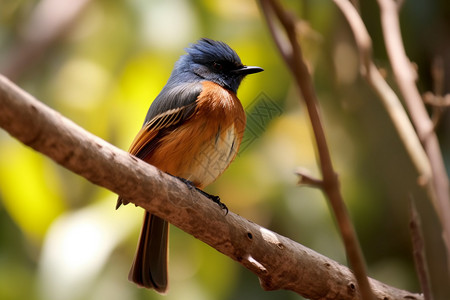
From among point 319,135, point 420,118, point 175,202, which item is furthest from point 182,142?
point 319,135

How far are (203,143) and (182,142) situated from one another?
12 cm

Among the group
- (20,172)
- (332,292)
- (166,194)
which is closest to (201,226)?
(166,194)

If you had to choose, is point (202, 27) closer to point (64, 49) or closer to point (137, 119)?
point (137, 119)

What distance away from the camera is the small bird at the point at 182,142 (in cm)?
360

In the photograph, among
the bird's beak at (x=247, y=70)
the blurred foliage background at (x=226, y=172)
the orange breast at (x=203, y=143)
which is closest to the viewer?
the orange breast at (x=203, y=143)

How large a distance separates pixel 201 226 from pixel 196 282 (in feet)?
6.47

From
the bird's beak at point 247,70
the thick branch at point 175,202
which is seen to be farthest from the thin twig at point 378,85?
the bird's beak at point 247,70

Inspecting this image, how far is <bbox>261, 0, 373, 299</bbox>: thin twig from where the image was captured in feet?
5.57

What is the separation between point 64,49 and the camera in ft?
19.2

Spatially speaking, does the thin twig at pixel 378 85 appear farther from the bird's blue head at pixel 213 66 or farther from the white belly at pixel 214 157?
the bird's blue head at pixel 213 66

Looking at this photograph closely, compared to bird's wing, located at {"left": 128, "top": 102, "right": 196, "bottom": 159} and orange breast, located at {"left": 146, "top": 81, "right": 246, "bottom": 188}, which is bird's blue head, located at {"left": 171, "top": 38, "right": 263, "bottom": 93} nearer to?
orange breast, located at {"left": 146, "top": 81, "right": 246, "bottom": 188}

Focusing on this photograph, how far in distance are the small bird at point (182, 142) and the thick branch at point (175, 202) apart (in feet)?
2.35

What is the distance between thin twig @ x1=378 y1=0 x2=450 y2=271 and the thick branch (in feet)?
2.05

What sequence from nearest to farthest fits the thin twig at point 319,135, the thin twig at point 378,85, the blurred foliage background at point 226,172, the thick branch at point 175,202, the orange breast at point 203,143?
the thin twig at point 319,135, the thick branch at point 175,202, the thin twig at point 378,85, the orange breast at point 203,143, the blurred foliage background at point 226,172
